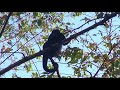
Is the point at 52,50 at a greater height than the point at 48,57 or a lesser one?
greater

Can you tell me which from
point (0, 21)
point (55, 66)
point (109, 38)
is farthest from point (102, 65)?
point (0, 21)

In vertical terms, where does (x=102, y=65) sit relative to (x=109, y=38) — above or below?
below

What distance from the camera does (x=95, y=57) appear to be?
3.68 m

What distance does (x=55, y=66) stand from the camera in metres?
3.59
